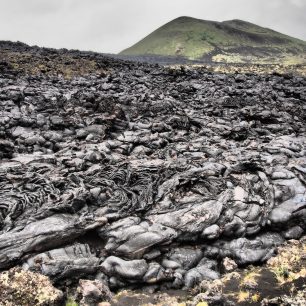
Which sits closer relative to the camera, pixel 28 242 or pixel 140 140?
pixel 28 242

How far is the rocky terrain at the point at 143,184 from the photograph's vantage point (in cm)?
1456

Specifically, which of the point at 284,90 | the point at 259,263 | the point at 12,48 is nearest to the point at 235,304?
the point at 259,263

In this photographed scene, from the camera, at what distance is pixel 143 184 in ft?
63.0

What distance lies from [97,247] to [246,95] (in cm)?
2448

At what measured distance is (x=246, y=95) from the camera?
34969 mm

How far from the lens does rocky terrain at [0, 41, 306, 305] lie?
14.6m

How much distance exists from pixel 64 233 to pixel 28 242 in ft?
4.66

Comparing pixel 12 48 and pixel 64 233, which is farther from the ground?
pixel 12 48

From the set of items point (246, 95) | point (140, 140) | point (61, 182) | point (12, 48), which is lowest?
point (61, 182)

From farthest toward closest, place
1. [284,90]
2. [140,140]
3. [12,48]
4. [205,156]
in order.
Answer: [12,48], [284,90], [140,140], [205,156]

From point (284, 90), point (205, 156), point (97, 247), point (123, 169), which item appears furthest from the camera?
point (284, 90)

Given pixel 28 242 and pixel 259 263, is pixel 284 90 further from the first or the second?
pixel 28 242

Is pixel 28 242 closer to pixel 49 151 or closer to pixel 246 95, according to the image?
pixel 49 151

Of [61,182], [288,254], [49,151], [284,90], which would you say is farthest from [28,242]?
[284,90]
